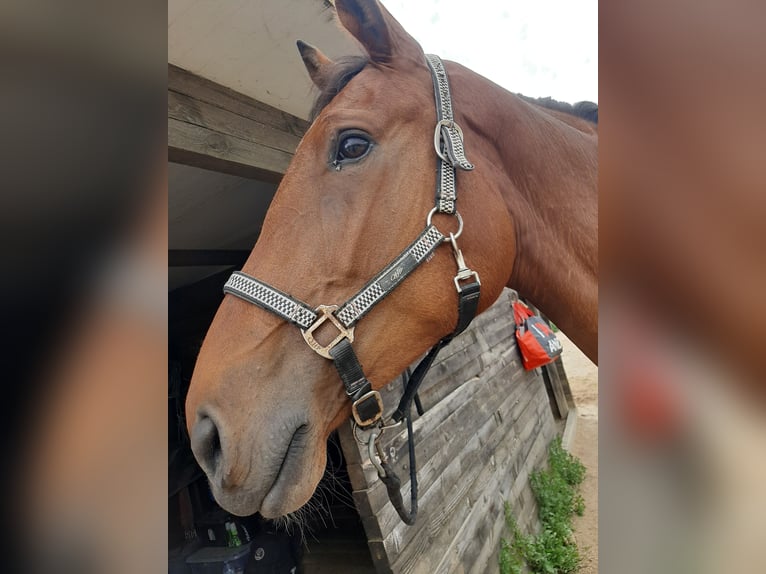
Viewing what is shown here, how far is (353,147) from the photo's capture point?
1232 mm

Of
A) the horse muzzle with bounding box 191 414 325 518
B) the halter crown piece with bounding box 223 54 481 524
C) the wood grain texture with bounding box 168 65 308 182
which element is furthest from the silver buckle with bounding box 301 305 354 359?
the wood grain texture with bounding box 168 65 308 182

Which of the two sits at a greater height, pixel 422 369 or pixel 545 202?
pixel 545 202

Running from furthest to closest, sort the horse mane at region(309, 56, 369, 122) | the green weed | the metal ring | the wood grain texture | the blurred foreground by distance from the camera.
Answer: the green weed → the wood grain texture → the horse mane at region(309, 56, 369, 122) → the metal ring → the blurred foreground

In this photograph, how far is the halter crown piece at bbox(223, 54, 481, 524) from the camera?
1124 millimetres

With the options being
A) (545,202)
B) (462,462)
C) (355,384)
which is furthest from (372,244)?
(462,462)

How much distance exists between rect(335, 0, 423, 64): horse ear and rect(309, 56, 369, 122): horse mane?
0.05 metres

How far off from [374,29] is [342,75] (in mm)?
162

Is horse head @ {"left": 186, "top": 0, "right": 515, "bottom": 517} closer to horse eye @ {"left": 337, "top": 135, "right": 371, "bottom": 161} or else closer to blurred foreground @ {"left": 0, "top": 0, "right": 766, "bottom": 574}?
horse eye @ {"left": 337, "top": 135, "right": 371, "bottom": 161}

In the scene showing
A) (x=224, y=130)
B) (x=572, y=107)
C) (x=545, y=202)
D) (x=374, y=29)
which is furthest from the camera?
(x=224, y=130)
